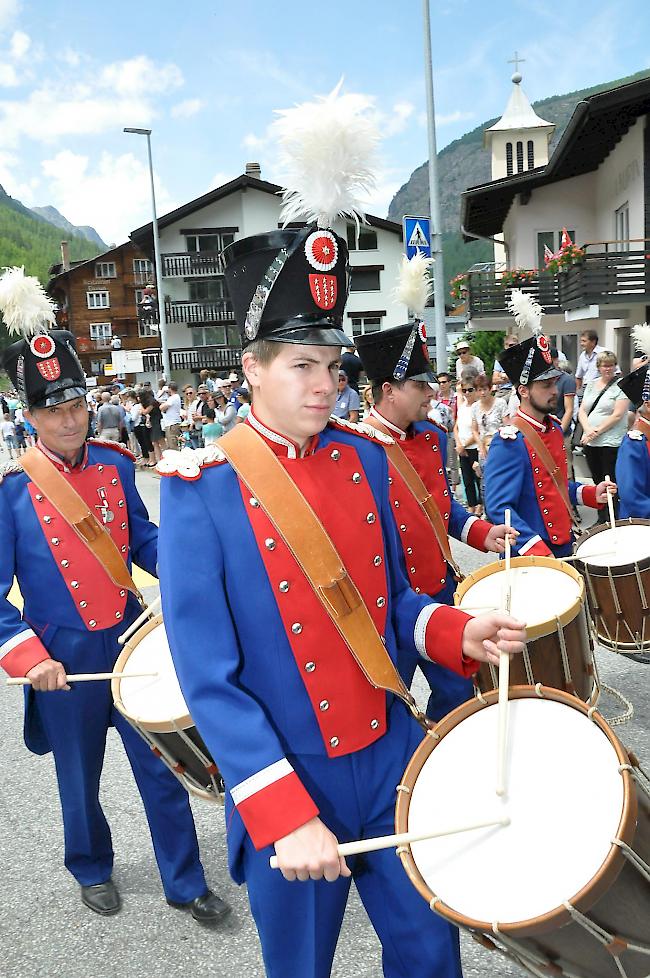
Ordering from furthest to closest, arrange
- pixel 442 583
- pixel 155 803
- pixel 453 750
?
pixel 442 583 → pixel 155 803 → pixel 453 750

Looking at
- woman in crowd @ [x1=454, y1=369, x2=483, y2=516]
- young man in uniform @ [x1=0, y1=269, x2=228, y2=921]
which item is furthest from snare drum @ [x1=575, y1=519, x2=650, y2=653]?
woman in crowd @ [x1=454, y1=369, x2=483, y2=516]

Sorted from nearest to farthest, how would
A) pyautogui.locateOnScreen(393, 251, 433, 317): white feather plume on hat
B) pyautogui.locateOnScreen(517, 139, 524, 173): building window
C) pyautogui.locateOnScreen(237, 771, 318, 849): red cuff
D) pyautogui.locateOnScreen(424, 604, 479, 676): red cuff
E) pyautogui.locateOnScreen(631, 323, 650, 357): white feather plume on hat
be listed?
pyautogui.locateOnScreen(237, 771, 318, 849): red cuff < pyautogui.locateOnScreen(424, 604, 479, 676): red cuff < pyautogui.locateOnScreen(393, 251, 433, 317): white feather plume on hat < pyautogui.locateOnScreen(631, 323, 650, 357): white feather plume on hat < pyautogui.locateOnScreen(517, 139, 524, 173): building window

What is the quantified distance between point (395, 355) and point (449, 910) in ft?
9.09

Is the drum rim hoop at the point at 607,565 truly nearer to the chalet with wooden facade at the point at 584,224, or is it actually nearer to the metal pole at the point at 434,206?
the metal pole at the point at 434,206

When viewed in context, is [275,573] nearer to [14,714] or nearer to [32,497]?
[32,497]

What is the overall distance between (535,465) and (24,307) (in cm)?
263

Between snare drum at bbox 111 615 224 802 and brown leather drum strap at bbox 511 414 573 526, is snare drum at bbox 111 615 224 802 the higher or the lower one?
the lower one

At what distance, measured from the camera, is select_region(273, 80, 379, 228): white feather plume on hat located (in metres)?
2.06

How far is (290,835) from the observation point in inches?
70.0

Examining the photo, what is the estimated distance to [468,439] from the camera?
36.0 ft

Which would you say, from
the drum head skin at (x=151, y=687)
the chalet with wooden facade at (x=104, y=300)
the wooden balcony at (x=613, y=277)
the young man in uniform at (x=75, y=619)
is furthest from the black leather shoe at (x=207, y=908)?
the chalet with wooden facade at (x=104, y=300)

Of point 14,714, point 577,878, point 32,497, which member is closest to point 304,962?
point 577,878

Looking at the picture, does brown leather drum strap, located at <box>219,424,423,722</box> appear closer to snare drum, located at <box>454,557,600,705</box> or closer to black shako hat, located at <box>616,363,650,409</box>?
snare drum, located at <box>454,557,600,705</box>

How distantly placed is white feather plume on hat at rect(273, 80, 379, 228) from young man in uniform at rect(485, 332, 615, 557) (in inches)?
106
